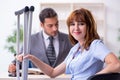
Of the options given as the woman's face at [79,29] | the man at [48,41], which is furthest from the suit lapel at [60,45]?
→ the woman's face at [79,29]

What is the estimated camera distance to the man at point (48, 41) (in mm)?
3059

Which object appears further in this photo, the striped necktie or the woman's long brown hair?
the striped necktie

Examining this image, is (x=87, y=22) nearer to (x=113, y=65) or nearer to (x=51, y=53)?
(x=113, y=65)

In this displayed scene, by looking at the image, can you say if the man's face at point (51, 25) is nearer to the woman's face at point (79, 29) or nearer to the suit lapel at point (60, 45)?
the suit lapel at point (60, 45)

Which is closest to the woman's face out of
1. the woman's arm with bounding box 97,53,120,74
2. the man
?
the woman's arm with bounding box 97,53,120,74

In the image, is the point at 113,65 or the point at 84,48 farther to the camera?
the point at 84,48

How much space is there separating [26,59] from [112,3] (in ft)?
14.8

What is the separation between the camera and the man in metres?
Result: 3.06

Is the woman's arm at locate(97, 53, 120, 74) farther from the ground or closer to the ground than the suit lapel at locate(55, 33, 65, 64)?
farther from the ground

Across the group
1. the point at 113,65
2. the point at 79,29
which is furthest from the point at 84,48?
the point at 113,65

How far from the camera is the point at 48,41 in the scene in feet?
10.4

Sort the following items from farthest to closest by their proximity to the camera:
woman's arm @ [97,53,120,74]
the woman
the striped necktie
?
1. the striped necktie
2. the woman
3. woman's arm @ [97,53,120,74]

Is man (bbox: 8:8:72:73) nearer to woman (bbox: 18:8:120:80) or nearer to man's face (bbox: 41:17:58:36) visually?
man's face (bbox: 41:17:58:36)

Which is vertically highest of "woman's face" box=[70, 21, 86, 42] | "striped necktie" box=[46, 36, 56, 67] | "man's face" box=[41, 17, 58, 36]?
"woman's face" box=[70, 21, 86, 42]
